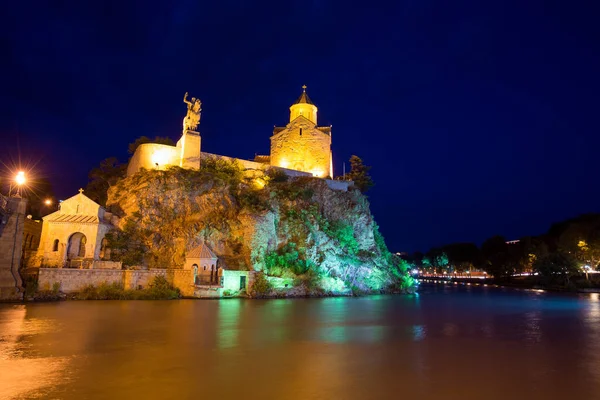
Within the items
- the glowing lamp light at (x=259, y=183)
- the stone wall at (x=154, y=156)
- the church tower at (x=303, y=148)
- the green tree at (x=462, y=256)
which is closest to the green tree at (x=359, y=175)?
the church tower at (x=303, y=148)

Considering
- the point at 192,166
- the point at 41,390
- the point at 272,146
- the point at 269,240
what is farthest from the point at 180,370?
the point at 272,146

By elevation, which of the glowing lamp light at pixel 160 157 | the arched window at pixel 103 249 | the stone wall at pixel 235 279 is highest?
the glowing lamp light at pixel 160 157

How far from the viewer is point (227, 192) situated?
34.8 m

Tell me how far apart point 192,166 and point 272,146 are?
13.7m

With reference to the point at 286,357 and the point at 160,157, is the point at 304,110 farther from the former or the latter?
the point at 286,357

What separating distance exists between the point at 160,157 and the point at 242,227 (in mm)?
11279

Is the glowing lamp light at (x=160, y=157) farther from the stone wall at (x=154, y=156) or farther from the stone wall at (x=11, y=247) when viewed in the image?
the stone wall at (x=11, y=247)

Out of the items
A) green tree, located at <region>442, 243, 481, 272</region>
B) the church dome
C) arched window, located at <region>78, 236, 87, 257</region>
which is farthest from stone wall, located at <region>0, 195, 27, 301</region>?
green tree, located at <region>442, 243, 481, 272</region>

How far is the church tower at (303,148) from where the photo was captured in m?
47.6

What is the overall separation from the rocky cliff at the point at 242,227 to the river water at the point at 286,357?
40.8ft

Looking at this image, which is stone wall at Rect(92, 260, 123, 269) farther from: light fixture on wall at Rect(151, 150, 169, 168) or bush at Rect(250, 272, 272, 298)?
light fixture on wall at Rect(151, 150, 169, 168)

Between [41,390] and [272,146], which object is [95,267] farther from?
[272,146]

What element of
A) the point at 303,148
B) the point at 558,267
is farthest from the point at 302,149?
the point at 558,267

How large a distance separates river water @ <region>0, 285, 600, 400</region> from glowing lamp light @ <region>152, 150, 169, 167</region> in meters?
20.6
